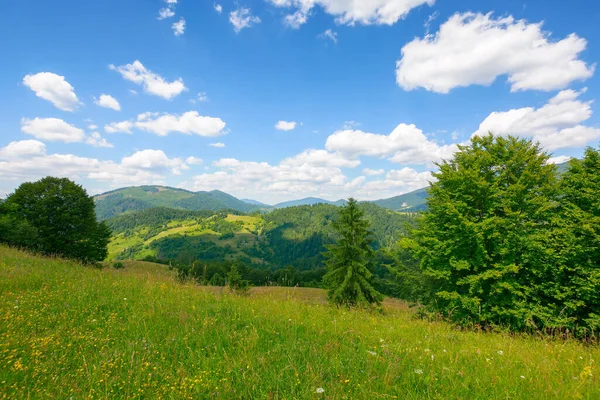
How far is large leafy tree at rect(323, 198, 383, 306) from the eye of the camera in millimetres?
24438

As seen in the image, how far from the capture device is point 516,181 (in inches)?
679

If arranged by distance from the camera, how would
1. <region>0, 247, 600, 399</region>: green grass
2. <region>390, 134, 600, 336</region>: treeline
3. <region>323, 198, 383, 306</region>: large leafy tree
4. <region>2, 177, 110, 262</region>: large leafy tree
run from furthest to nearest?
1. <region>2, 177, 110, 262</region>: large leafy tree
2. <region>323, 198, 383, 306</region>: large leafy tree
3. <region>390, 134, 600, 336</region>: treeline
4. <region>0, 247, 600, 399</region>: green grass

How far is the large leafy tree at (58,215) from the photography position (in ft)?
123

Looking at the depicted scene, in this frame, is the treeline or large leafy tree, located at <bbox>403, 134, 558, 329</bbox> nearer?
the treeline

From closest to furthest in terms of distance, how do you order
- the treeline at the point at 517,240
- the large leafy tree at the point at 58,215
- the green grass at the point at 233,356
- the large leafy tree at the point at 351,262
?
the green grass at the point at 233,356 → the treeline at the point at 517,240 → the large leafy tree at the point at 351,262 → the large leafy tree at the point at 58,215

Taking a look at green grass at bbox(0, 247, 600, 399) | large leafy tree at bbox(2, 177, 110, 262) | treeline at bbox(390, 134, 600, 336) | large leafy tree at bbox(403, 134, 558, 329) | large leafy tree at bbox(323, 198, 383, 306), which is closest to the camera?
green grass at bbox(0, 247, 600, 399)

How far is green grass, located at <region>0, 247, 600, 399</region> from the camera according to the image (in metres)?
3.50

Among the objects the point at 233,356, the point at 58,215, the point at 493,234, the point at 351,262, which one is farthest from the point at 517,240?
the point at 58,215

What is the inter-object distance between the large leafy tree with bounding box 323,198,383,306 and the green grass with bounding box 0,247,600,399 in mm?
17834

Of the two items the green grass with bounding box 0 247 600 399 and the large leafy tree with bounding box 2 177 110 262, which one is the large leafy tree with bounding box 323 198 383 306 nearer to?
the green grass with bounding box 0 247 600 399

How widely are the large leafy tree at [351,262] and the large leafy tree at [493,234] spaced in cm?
650

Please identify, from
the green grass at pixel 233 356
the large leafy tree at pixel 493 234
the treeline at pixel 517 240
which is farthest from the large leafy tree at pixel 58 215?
the treeline at pixel 517 240

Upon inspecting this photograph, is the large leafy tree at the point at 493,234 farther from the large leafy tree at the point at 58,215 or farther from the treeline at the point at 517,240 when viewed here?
the large leafy tree at the point at 58,215

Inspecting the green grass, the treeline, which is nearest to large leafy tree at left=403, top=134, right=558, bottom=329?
the treeline
